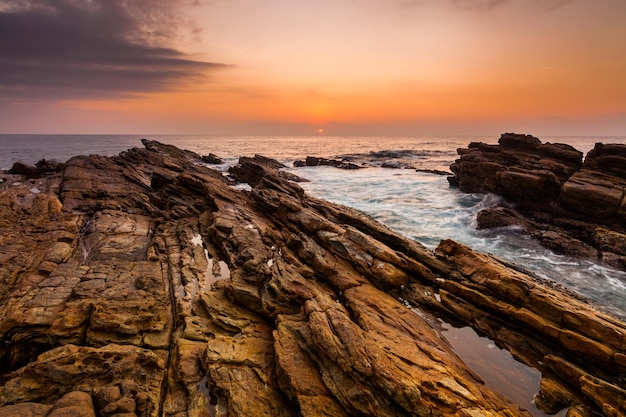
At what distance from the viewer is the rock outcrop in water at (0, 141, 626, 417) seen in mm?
7965

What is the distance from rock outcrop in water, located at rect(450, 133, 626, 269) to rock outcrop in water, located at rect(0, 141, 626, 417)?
15298 millimetres

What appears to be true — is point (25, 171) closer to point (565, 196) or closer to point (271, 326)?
point (271, 326)

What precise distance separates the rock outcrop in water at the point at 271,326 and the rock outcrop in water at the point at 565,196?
15298mm

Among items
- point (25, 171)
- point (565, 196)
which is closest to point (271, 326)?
point (565, 196)

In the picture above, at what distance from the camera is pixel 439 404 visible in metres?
7.28

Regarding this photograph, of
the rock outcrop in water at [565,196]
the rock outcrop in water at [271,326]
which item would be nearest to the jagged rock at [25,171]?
the rock outcrop in water at [271,326]

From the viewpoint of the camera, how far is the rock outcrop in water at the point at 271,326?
796 cm

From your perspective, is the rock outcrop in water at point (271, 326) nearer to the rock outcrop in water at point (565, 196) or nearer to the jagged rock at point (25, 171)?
the rock outcrop in water at point (565, 196)

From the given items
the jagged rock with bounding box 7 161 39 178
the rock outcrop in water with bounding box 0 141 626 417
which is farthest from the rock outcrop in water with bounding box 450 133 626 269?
the jagged rock with bounding box 7 161 39 178

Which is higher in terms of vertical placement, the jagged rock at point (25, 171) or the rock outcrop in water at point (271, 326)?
the jagged rock at point (25, 171)

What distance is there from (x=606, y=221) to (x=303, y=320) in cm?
2773

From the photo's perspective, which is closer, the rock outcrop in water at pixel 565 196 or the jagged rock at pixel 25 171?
the rock outcrop in water at pixel 565 196

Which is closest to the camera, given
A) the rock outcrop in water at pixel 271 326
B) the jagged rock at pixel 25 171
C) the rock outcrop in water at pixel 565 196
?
the rock outcrop in water at pixel 271 326

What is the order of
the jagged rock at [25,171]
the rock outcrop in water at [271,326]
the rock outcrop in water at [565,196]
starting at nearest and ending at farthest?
the rock outcrop in water at [271,326] < the rock outcrop in water at [565,196] < the jagged rock at [25,171]
